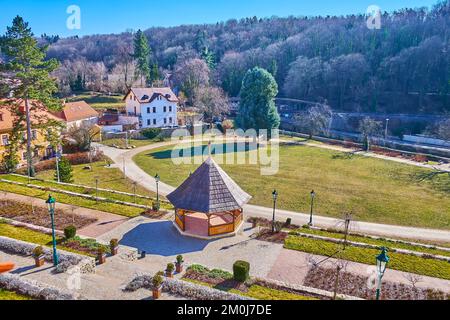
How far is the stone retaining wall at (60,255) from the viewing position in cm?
1719

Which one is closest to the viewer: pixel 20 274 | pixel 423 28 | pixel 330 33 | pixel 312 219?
pixel 20 274

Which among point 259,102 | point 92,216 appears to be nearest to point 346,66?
point 259,102

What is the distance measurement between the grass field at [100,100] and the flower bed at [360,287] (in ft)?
209

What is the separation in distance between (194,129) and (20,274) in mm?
44243

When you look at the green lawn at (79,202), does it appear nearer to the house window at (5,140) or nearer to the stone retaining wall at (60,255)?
the stone retaining wall at (60,255)

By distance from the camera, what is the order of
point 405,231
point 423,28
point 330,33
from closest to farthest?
point 405,231, point 423,28, point 330,33

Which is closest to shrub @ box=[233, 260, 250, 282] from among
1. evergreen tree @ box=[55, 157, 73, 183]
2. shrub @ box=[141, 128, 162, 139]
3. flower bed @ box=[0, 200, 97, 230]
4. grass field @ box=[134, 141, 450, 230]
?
flower bed @ box=[0, 200, 97, 230]

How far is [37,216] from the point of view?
23.9m

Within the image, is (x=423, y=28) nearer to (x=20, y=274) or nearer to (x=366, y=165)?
(x=366, y=165)

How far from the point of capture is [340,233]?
78.1 ft

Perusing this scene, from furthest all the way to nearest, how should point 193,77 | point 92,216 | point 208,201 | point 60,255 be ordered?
1. point 193,77
2. point 92,216
3. point 208,201
4. point 60,255

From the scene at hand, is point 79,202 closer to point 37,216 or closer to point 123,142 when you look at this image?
point 37,216

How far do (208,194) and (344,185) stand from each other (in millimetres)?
17947
